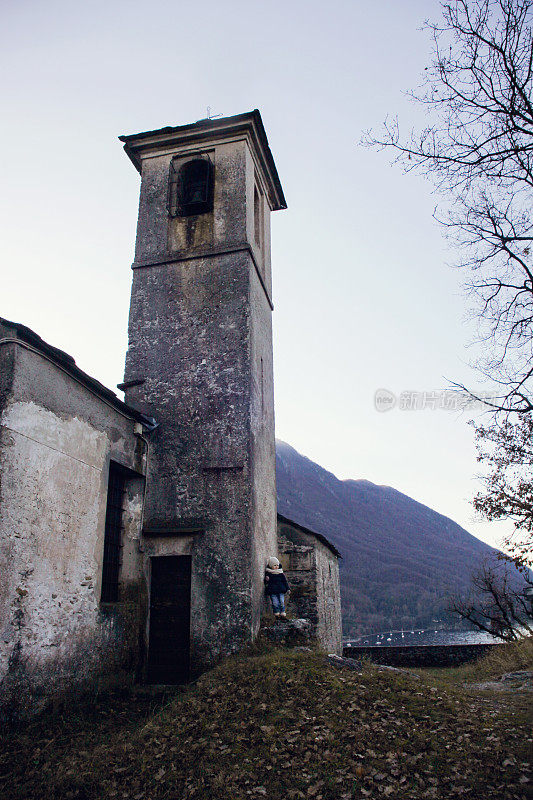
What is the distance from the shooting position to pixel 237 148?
12648mm

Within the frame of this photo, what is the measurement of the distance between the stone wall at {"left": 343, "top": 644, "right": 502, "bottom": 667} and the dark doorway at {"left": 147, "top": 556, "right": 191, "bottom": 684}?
11853 millimetres

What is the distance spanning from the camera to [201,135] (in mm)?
12828

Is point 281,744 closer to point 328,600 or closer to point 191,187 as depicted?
point 328,600

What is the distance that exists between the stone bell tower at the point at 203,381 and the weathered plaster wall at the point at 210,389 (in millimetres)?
24

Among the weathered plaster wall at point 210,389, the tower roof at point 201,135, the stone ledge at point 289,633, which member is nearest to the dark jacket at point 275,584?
the weathered plaster wall at point 210,389

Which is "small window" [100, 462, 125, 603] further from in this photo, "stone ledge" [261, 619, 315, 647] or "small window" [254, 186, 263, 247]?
"small window" [254, 186, 263, 247]

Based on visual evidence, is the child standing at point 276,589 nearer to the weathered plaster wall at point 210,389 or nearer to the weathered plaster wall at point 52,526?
the weathered plaster wall at point 210,389

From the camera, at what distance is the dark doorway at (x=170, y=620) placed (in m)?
9.12

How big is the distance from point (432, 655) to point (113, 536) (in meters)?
15.9

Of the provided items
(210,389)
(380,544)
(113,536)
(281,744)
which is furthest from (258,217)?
(380,544)

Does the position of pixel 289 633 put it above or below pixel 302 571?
below

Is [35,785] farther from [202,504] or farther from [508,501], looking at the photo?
[508,501]

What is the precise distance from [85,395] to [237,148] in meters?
7.80

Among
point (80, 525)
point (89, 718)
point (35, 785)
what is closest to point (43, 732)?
point (89, 718)
